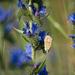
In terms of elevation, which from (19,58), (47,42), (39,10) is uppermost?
(39,10)

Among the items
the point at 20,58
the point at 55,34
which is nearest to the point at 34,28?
the point at 20,58

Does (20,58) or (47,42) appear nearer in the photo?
(47,42)

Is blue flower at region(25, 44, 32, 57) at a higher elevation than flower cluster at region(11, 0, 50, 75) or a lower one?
lower

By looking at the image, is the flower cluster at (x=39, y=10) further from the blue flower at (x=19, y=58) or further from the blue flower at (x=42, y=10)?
the blue flower at (x=19, y=58)

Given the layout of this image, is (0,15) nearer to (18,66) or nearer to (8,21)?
(8,21)

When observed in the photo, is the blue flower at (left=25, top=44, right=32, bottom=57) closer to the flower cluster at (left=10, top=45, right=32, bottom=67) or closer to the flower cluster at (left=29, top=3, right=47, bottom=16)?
the flower cluster at (left=10, top=45, right=32, bottom=67)

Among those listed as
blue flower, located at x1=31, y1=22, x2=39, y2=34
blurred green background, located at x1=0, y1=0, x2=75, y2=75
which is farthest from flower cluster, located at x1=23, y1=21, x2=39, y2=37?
blurred green background, located at x1=0, y1=0, x2=75, y2=75

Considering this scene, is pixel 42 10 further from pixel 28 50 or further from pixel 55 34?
pixel 55 34

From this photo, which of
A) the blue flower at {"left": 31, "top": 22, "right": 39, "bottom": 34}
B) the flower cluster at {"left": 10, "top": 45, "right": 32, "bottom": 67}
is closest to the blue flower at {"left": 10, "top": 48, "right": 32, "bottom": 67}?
the flower cluster at {"left": 10, "top": 45, "right": 32, "bottom": 67}

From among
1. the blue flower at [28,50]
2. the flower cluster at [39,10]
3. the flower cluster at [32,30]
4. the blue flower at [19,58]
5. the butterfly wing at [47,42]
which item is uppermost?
the flower cluster at [39,10]

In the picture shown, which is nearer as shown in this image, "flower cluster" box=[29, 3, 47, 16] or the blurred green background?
"flower cluster" box=[29, 3, 47, 16]

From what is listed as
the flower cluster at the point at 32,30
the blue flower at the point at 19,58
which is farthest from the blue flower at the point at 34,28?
the blue flower at the point at 19,58

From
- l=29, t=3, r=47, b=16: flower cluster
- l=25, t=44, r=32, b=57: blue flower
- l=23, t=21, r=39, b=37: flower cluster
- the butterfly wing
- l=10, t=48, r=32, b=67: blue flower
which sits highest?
l=29, t=3, r=47, b=16: flower cluster
